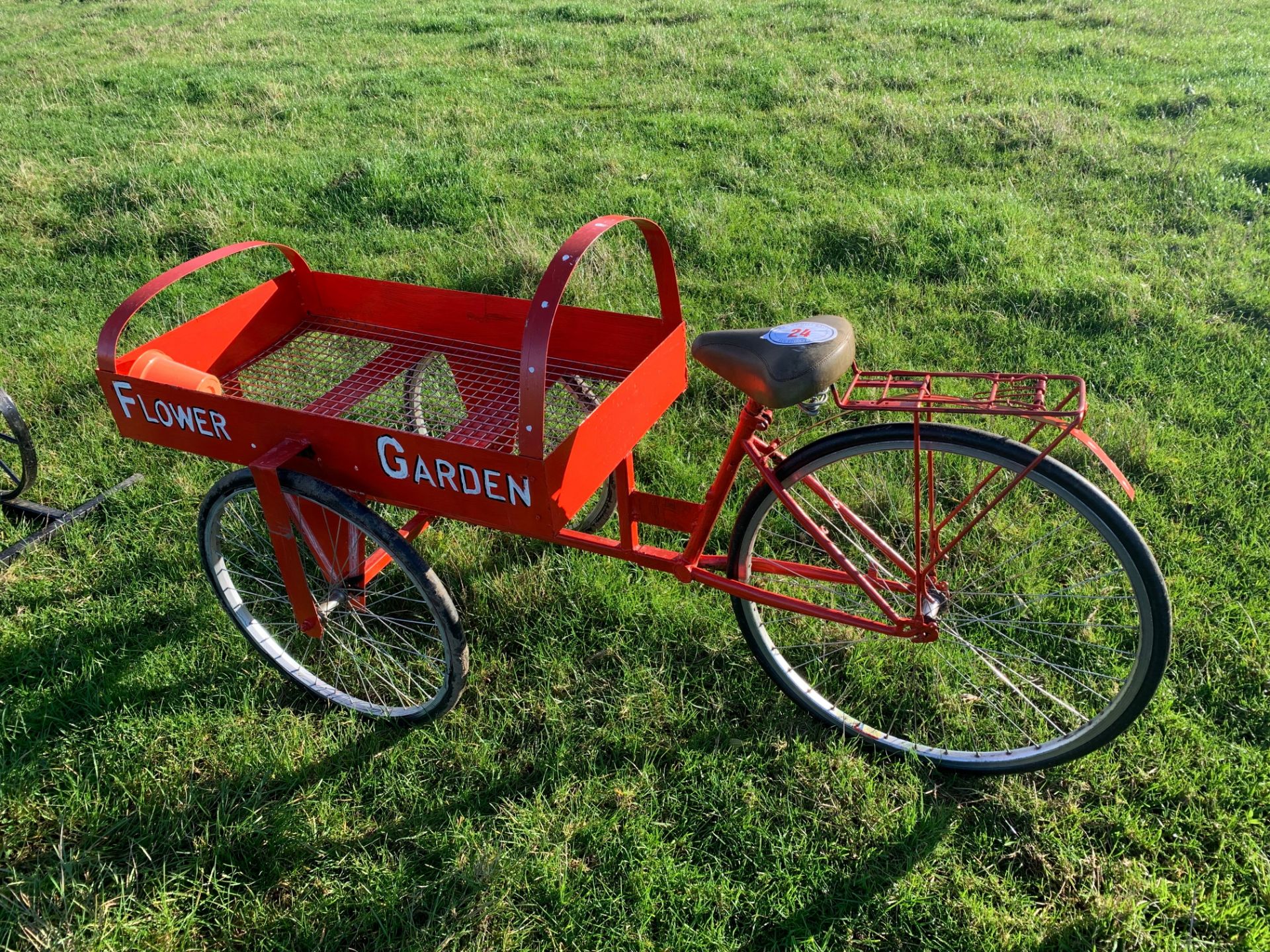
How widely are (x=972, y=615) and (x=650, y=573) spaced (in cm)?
128

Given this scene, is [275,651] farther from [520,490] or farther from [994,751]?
[994,751]

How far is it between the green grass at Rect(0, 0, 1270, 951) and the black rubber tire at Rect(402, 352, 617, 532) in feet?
0.89

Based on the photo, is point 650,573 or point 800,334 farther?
point 650,573

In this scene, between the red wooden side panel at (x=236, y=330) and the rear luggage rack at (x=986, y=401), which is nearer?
Answer: the rear luggage rack at (x=986, y=401)

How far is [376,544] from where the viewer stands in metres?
3.00

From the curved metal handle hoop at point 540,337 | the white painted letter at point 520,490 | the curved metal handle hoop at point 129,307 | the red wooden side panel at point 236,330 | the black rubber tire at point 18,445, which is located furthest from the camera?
the black rubber tire at point 18,445

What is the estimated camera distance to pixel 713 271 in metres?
5.66

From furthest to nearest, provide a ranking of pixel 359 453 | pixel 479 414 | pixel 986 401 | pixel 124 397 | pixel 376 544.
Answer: pixel 479 414 < pixel 376 544 < pixel 124 397 < pixel 359 453 < pixel 986 401

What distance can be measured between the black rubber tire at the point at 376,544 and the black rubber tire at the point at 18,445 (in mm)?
1355

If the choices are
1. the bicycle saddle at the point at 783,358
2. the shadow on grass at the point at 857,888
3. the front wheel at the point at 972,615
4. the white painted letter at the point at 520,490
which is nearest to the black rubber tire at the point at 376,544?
the white painted letter at the point at 520,490

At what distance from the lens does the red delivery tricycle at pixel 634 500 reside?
251 centimetres

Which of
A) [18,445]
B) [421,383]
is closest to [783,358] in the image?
[421,383]

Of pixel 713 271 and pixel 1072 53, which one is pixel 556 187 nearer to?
pixel 713 271

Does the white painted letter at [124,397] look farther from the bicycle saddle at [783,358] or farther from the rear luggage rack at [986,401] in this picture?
the rear luggage rack at [986,401]
